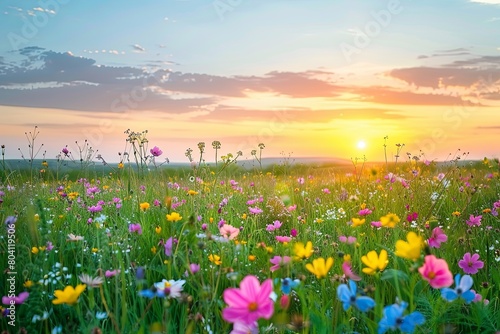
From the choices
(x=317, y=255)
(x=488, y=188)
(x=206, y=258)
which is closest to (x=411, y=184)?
(x=488, y=188)

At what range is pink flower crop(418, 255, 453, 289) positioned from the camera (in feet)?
5.60

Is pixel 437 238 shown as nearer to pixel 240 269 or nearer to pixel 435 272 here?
pixel 435 272

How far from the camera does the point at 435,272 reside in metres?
1.72

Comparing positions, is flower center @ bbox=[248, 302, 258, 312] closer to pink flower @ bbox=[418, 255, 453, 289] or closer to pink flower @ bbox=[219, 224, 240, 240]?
pink flower @ bbox=[418, 255, 453, 289]

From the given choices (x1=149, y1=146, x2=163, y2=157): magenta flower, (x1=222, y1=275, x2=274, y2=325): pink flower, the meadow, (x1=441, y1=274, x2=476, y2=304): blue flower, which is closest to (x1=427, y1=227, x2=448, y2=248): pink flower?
the meadow

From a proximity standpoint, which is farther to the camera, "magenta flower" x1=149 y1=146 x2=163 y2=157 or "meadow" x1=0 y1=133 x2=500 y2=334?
"magenta flower" x1=149 y1=146 x2=163 y2=157

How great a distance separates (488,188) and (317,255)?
13.3 feet

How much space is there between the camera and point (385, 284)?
3127 millimetres

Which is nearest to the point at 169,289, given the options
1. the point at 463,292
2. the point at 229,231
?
the point at 229,231

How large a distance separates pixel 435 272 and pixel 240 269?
5.89 ft

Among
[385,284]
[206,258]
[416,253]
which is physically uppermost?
[416,253]

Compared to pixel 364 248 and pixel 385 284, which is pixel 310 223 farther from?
pixel 385 284

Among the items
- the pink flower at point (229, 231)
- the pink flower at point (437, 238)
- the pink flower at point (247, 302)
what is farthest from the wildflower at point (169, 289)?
the pink flower at point (437, 238)

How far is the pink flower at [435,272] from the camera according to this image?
1.71m
